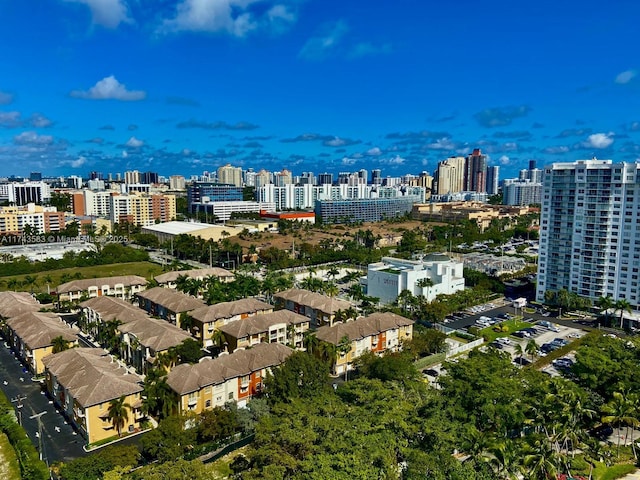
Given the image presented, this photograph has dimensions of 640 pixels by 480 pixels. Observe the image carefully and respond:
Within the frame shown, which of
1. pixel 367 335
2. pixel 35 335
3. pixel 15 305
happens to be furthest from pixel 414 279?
pixel 15 305

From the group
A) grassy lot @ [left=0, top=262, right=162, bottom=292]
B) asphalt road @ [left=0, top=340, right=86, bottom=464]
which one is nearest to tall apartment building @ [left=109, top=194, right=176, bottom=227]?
grassy lot @ [left=0, top=262, right=162, bottom=292]

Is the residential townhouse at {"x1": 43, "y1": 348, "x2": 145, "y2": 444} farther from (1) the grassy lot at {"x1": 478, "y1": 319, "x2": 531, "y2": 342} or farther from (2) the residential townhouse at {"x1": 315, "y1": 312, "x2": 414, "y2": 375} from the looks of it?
(1) the grassy lot at {"x1": 478, "y1": 319, "x2": 531, "y2": 342}

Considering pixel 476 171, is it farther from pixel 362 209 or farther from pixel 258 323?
pixel 258 323

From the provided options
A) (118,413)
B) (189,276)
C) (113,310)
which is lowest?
(118,413)

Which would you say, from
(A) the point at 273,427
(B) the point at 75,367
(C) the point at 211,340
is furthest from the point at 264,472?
(C) the point at 211,340

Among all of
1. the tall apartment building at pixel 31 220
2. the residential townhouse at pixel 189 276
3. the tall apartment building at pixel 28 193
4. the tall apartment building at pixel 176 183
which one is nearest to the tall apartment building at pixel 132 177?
the tall apartment building at pixel 176 183

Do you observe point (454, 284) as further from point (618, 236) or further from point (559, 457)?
point (559, 457)
